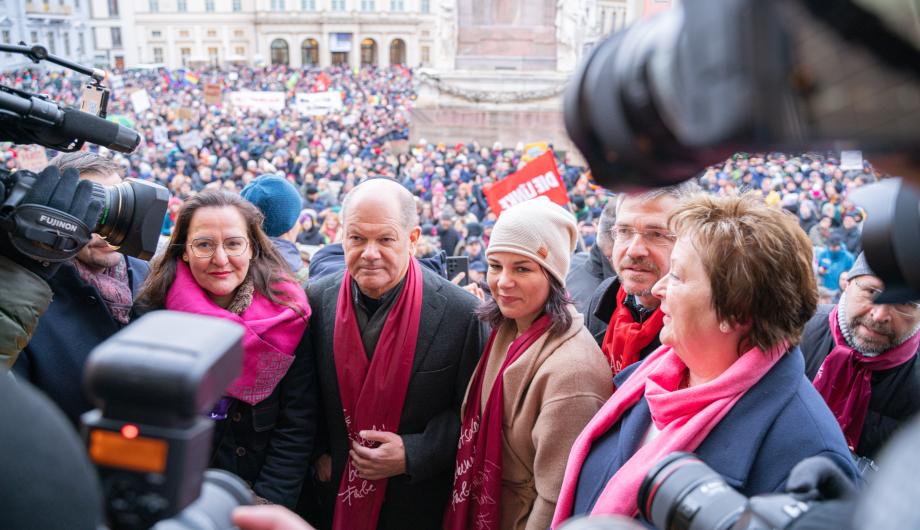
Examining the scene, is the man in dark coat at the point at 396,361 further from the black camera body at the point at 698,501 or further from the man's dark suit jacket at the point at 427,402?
the black camera body at the point at 698,501

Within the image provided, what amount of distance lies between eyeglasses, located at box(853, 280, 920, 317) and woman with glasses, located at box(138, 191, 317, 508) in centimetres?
217

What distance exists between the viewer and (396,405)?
2.66m

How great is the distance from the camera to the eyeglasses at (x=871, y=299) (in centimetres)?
265

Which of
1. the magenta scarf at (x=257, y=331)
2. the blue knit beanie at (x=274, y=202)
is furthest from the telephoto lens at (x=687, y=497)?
the blue knit beanie at (x=274, y=202)

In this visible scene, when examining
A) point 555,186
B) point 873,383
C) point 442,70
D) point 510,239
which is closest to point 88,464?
point 510,239

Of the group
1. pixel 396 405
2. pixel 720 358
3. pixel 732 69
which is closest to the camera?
pixel 732 69

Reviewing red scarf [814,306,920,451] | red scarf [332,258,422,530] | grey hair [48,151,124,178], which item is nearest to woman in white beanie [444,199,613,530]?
red scarf [332,258,422,530]

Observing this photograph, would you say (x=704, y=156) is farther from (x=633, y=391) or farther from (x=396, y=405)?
(x=396, y=405)

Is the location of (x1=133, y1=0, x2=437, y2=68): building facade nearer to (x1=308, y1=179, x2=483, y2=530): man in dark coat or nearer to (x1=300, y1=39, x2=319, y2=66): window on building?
(x1=300, y1=39, x2=319, y2=66): window on building

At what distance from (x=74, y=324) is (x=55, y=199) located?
25.4 inches

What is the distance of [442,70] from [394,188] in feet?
56.6

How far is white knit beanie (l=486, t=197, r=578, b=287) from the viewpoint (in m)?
2.45

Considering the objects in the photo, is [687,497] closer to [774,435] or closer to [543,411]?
[774,435]

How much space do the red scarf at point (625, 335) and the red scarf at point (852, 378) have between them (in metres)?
0.86
